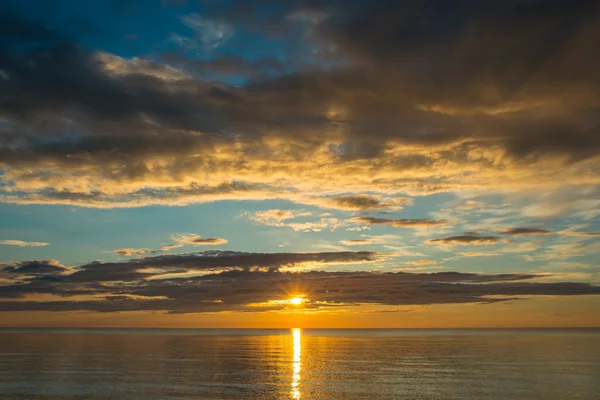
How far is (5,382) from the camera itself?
6178 centimetres

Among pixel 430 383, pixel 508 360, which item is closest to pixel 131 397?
pixel 430 383

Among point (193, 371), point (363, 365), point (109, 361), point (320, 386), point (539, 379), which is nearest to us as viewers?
point (320, 386)

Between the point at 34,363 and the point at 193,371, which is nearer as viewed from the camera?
the point at 193,371

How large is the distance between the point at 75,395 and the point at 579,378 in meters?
60.3

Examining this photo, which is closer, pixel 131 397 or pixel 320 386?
pixel 131 397

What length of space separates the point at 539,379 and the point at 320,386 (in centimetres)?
2794

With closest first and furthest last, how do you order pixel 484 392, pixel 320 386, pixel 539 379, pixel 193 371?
pixel 484 392, pixel 320 386, pixel 539 379, pixel 193 371

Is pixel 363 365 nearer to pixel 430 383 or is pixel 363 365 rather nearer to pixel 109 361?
pixel 430 383

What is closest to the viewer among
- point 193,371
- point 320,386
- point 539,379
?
point 320,386

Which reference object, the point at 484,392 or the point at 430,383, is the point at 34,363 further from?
the point at 484,392

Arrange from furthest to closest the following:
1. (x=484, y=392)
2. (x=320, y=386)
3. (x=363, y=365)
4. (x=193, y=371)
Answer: (x=363, y=365), (x=193, y=371), (x=320, y=386), (x=484, y=392)

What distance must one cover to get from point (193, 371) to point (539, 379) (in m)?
46.6

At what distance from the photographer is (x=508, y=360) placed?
93.0m

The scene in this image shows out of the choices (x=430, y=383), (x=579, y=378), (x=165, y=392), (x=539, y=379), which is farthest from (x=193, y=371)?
(x=579, y=378)
